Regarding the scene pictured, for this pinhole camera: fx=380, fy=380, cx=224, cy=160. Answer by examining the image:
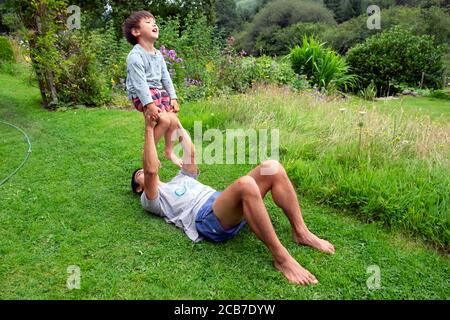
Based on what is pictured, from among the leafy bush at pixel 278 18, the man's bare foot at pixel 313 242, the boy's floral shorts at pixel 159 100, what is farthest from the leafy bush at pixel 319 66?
the leafy bush at pixel 278 18

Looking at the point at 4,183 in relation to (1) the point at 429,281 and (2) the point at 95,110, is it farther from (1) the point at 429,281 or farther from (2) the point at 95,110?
(1) the point at 429,281

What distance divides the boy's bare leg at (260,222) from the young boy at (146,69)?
1110 mm

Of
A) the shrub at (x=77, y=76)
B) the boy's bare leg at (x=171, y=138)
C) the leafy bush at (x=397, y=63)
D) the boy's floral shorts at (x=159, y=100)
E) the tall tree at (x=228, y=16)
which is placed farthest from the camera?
the tall tree at (x=228, y=16)

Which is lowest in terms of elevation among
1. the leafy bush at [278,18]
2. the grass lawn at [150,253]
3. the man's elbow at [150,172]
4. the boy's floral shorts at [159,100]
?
the grass lawn at [150,253]

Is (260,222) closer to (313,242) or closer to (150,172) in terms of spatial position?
(313,242)

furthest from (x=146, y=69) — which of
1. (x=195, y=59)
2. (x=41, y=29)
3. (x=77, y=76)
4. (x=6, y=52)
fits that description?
(x=6, y=52)

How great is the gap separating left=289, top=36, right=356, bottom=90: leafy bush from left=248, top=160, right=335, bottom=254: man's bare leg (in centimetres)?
588

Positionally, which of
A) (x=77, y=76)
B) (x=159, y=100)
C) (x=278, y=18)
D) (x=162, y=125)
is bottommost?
(x=162, y=125)

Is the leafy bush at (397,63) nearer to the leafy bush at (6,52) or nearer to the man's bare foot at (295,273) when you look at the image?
the man's bare foot at (295,273)

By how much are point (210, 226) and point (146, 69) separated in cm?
143

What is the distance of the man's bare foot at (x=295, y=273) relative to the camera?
2.23m

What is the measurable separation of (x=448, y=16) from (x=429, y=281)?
19676mm

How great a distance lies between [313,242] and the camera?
8.45 feet

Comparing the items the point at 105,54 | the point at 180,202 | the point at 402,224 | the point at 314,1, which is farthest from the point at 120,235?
the point at 314,1
